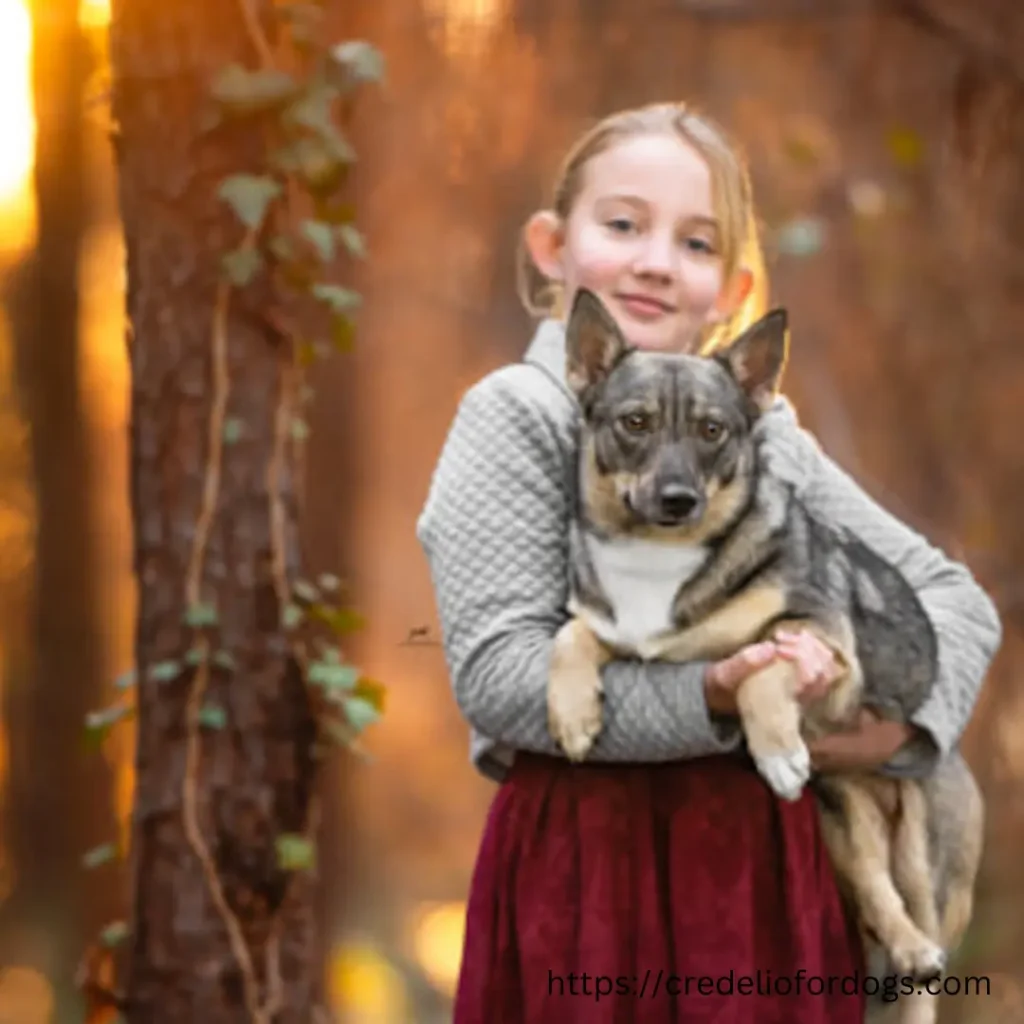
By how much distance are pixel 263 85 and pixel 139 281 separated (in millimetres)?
320

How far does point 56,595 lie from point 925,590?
6.20 ft

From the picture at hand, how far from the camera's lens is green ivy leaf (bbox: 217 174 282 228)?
2.08m

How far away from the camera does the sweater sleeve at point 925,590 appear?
1.57m

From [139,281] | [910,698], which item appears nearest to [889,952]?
[910,698]

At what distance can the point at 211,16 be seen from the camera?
2.11 metres

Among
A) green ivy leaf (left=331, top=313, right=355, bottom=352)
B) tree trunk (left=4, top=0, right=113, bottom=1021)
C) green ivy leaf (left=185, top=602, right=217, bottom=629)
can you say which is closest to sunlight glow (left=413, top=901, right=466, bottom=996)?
tree trunk (left=4, top=0, right=113, bottom=1021)

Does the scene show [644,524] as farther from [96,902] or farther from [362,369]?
[96,902]

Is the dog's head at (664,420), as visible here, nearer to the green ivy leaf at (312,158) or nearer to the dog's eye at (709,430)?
the dog's eye at (709,430)

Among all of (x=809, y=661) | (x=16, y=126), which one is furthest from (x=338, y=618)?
(x=16, y=126)

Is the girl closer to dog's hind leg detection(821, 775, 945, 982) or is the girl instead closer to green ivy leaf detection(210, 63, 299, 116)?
dog's hind leg detection(821, 775, 945, 982)

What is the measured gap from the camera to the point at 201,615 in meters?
2.14

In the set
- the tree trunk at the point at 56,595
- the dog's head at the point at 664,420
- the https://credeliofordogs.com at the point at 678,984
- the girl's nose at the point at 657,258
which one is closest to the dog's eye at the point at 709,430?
the dog's head at the point at 664,420

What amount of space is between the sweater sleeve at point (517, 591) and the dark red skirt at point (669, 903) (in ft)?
0.21

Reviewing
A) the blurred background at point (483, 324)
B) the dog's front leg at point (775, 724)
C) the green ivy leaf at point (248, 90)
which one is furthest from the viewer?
the blurred background at point (483, 324)
